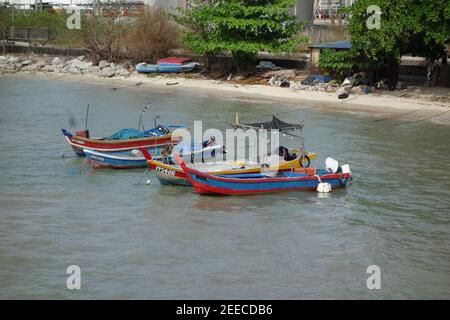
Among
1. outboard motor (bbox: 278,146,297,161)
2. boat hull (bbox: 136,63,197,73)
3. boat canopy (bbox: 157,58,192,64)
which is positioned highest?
boat canopy (bbox: 157,58,192,64)

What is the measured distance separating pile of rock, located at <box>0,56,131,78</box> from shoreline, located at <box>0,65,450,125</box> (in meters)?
2.45

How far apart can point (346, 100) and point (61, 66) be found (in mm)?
23175

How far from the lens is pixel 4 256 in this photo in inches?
682

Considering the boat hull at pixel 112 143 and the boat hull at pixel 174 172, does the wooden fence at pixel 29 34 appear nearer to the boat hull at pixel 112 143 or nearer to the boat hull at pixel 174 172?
the boat hull at pixel 112 143

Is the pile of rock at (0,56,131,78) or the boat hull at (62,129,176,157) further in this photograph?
the pile of rock at (0,56,131,78)

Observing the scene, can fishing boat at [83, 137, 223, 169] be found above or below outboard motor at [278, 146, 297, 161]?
below

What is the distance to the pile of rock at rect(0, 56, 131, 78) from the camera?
169ft

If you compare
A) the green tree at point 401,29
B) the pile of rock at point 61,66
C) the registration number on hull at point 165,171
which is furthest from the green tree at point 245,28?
the registration number on hull at point 165,171

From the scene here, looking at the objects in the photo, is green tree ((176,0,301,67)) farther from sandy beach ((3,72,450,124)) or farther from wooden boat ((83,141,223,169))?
wooden boat ((83,141,223,169))

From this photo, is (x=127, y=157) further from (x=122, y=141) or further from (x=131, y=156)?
(x=122, y=141)

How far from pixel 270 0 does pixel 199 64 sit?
6867 mm

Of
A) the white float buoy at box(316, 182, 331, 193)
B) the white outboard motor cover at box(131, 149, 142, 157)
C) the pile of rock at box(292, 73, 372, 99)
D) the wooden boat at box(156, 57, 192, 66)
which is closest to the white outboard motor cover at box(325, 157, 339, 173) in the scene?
the white float buoy at box(316, 182, 331, 193)

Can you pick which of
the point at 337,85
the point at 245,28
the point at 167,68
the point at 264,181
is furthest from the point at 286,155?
the point at 167,68

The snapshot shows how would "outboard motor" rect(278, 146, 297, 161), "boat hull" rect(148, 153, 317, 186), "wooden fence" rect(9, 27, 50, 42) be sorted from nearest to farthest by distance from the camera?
"boat hull" rect(148, 153, 317, 186)
"outboard motor" rect(278, 146, 297, 161)
"wooden fence" rect(9, 27, 50, 42)
